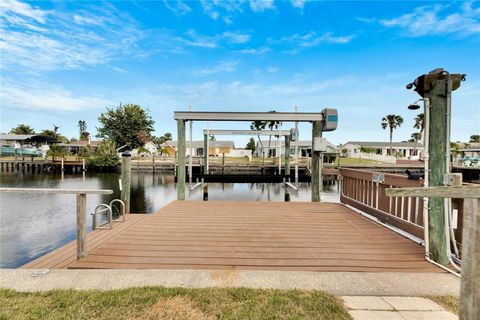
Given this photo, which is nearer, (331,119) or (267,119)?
(331,119)

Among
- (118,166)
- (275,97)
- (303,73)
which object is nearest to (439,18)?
(303,73)

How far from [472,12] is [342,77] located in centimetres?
893

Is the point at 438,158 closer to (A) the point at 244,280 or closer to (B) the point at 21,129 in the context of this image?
(A) the point at 244,280

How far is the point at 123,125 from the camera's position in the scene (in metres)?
46.5

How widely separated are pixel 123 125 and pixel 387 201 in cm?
4974

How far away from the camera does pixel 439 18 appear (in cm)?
802

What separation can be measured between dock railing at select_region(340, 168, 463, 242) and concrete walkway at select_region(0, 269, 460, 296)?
868mm

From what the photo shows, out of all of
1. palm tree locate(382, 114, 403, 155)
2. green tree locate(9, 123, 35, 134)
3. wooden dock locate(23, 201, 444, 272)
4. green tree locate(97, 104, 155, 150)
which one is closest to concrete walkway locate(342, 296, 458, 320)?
wooden dock locate(23, 201, 444, 272)

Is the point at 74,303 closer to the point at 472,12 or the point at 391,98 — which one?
the point at 472,12

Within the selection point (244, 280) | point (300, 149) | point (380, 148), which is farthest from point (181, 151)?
point (380, 148)

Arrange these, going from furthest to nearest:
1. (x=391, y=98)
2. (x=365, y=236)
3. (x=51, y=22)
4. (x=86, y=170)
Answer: (x=86, y=170) → (x=391, y=98) → (x=51, y=22) → (x=365, y=236)

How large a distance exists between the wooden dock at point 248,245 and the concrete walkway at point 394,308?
1.80ft

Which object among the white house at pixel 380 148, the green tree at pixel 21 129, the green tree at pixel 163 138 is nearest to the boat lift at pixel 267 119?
the white house at pixel 380 148

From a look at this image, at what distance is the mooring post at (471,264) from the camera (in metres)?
1.29
